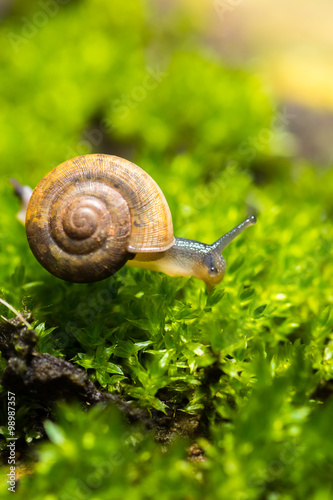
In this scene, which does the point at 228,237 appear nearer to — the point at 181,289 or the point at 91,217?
the point at 181,289

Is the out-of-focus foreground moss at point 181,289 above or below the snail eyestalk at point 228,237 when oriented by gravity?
below

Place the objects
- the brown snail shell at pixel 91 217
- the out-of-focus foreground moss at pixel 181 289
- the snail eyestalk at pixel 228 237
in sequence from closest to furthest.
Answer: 1. the out-of-focus foreground moss at pixel 181 289
2. the brown snail shell at pixel 91 217
3. the snail eyestalk at pixel 228 237

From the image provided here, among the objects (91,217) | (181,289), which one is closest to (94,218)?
(91,217)

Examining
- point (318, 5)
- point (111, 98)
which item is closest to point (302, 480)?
point (111, 98)

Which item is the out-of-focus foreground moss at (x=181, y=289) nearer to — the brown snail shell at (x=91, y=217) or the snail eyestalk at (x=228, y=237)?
the snail eyestalk at (x=228, y=237)

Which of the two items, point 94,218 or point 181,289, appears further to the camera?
point 181,289

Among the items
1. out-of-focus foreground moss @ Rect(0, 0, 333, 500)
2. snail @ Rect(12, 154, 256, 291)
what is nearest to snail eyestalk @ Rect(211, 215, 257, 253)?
out-of-focus foreground moss @ Rect(0, 0, 333, 500)

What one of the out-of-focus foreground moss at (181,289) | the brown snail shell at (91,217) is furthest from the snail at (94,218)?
the out-of-focus foreground moss at (181,289)

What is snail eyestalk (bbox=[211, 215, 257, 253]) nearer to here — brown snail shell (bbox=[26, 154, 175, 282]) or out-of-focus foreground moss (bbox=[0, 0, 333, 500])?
out-of-focus foreground moss (bbox=[0, 0, 333, 500])
